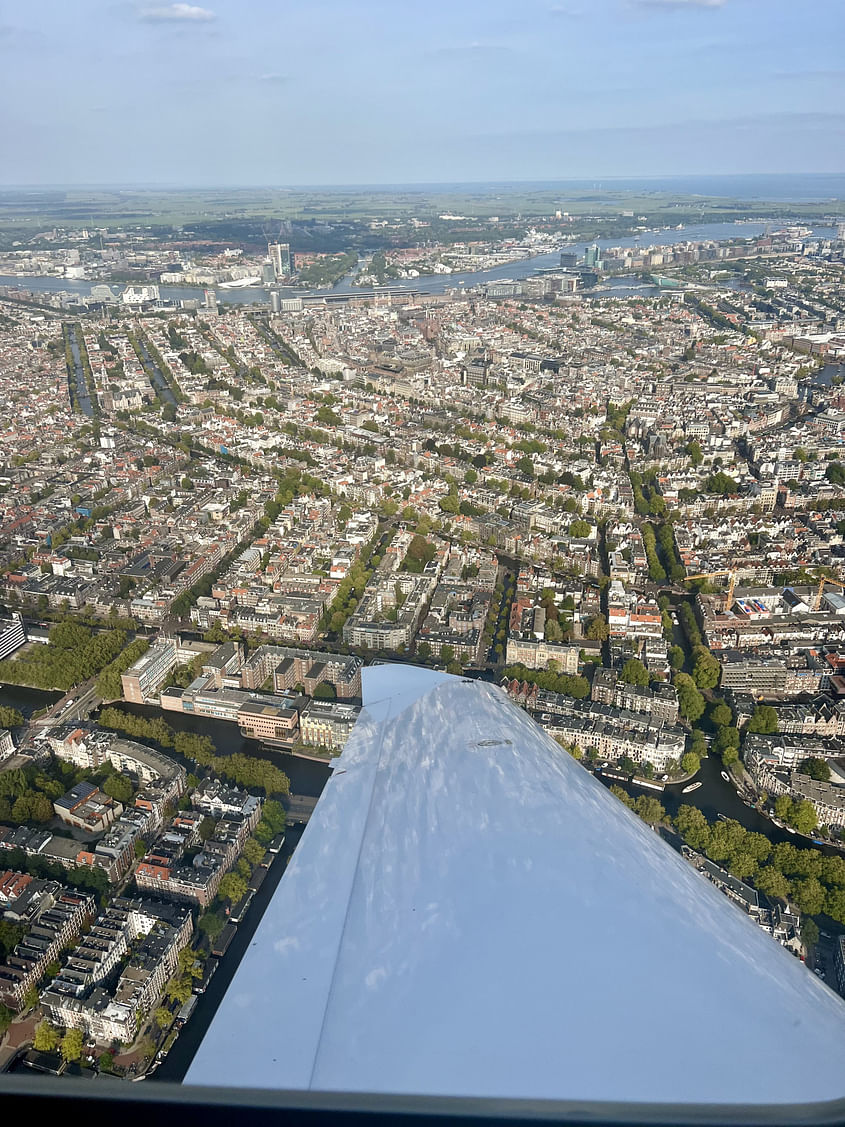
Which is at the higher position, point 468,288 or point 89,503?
point 468,288

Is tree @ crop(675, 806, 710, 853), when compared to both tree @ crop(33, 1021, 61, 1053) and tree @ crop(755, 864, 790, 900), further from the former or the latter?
tree @ crop(33, 1021, 61, 1053)

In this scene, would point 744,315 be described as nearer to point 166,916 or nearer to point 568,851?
point 166,916

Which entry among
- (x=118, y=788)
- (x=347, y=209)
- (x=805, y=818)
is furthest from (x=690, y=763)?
(x=347, y=209)

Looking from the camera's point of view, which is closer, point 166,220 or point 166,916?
point 166,916

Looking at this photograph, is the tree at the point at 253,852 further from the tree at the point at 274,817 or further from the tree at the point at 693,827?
the tree at the point at 693,827

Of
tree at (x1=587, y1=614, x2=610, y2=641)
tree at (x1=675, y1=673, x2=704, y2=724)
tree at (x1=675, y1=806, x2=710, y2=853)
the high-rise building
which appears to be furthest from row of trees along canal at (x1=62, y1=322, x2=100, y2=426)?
tree at (x1=675, y1=806, x2=710, y2=853)

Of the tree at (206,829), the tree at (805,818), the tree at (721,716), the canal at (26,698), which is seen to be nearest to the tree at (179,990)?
the tree at (206,829)

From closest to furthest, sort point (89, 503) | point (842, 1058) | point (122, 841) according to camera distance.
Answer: point (842, 1058) → point (122, 841) → point (89, 503)

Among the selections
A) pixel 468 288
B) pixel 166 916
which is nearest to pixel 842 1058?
pixel 166 916
